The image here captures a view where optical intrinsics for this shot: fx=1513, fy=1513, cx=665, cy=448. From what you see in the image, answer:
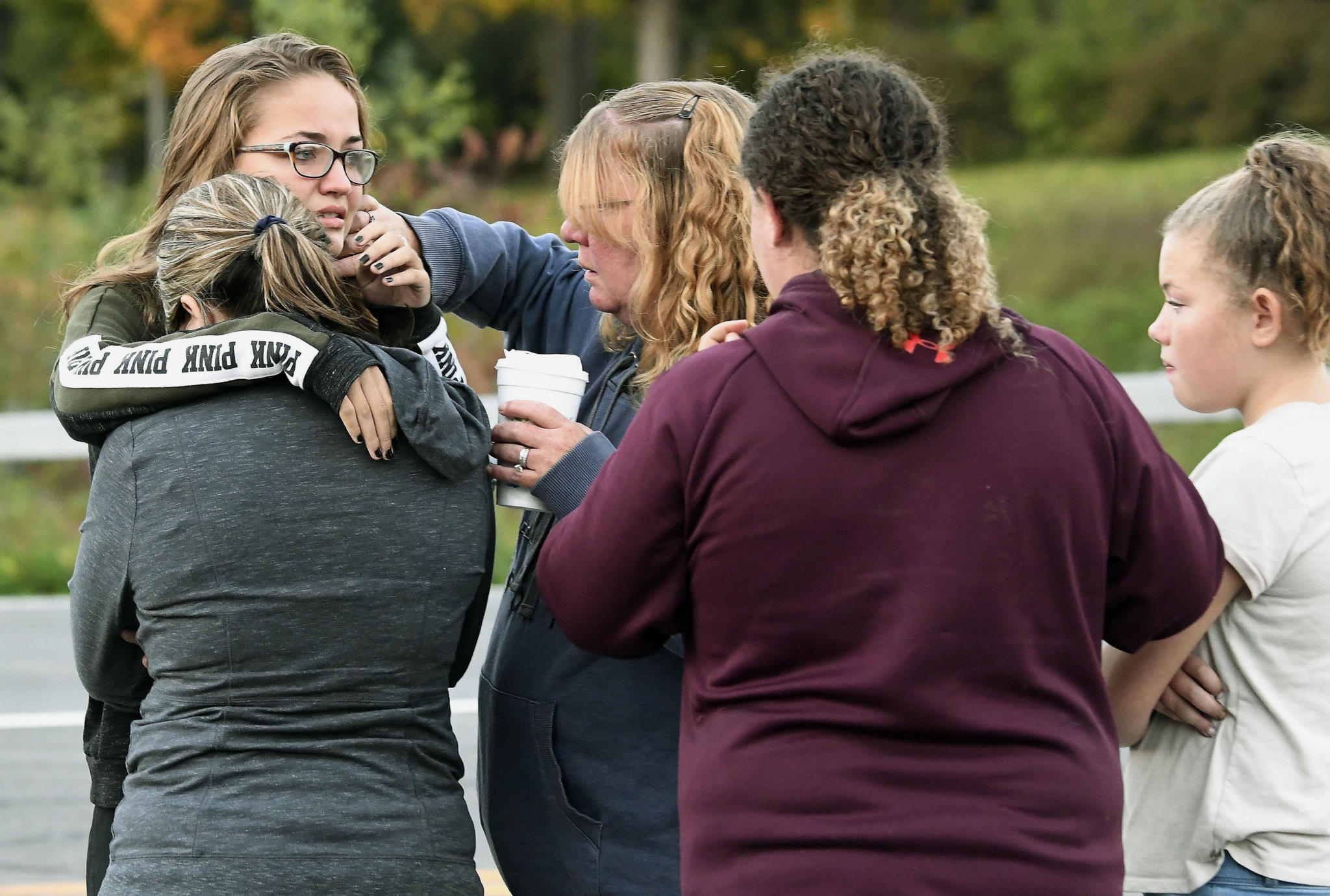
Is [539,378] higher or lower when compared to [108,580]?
higher

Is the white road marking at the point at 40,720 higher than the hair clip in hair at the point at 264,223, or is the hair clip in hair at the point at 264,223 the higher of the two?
the hair clip in hair at the point at 264,223

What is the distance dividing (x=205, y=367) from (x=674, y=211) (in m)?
0.85

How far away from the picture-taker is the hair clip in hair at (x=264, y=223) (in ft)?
7.29

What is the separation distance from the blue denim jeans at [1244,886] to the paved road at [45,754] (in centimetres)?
290

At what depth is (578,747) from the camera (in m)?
2.51

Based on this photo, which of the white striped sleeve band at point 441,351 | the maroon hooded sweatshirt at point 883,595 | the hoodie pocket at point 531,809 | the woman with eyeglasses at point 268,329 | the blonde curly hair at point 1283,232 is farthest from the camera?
the white striped sleeve band at point 441,351

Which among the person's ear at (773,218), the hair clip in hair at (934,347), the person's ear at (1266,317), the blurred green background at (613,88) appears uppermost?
the person's ear at (773,218)

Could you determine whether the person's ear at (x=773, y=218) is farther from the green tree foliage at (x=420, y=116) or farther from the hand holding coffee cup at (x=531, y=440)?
the green tree foliage at (x=420, y=116)

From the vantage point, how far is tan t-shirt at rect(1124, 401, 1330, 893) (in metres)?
2.11

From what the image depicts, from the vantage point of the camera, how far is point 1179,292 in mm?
2299

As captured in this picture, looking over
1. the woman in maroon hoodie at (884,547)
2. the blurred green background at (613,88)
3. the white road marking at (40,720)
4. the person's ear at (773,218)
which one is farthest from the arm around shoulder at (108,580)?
the blurred green background at (613,88)

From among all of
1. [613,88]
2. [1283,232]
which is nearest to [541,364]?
[1283,232]

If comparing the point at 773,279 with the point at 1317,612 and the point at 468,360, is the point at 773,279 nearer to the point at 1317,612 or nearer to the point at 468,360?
the point at 1317,612

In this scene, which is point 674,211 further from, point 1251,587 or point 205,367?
point 1251,587
